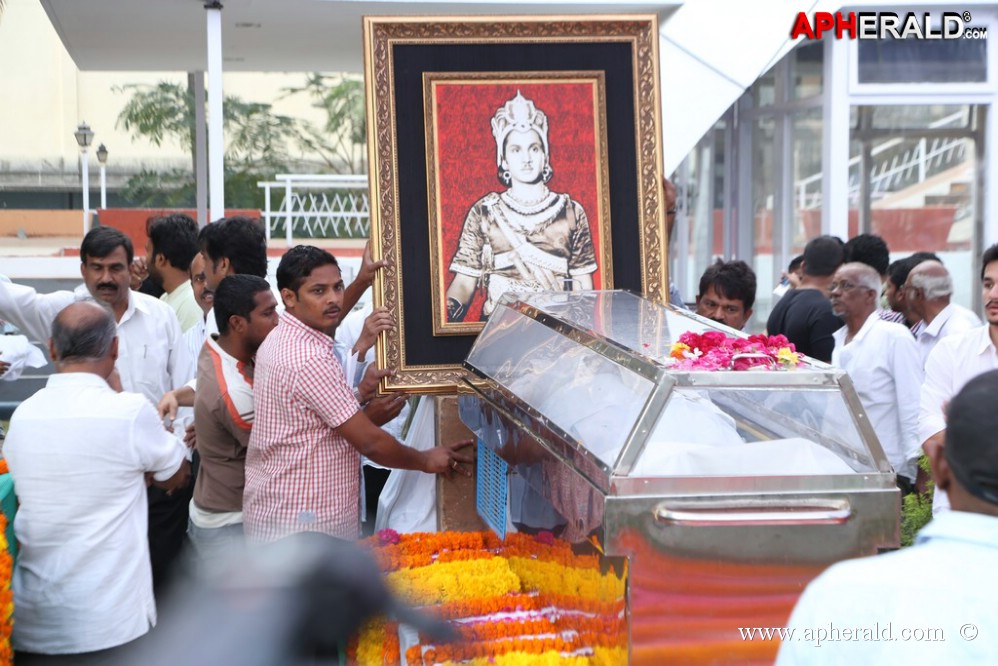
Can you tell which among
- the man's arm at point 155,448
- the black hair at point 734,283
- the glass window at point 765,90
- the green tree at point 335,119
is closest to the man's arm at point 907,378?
the black hair at point 734,283

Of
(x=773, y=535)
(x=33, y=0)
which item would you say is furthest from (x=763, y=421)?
(x=33, y=0)

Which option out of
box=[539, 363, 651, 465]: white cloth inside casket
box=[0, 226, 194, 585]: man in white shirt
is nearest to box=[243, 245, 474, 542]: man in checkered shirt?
box=[539, 363, 651, 465]: white cloth inside casket

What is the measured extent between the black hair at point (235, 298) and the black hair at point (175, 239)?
4.98 feet

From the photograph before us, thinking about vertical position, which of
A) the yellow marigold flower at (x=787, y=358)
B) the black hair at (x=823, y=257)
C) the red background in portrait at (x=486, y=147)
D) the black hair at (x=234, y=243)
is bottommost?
the yellow marigold flower at (x=787, y=358)

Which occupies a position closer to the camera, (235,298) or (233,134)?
(235,298)

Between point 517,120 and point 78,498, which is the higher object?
point 517,120

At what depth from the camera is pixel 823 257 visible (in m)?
6.04

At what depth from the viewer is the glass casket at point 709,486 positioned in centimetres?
265

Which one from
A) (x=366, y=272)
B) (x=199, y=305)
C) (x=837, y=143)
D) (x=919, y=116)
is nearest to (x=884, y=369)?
(x=366, y=272)

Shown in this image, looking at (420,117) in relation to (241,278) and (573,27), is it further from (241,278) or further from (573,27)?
(241,278)

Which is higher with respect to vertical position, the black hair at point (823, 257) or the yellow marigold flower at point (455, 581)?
the black hair at point (823, 257)

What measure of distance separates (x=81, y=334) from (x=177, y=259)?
236 cm

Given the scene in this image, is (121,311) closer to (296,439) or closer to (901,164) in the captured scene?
(296,439)

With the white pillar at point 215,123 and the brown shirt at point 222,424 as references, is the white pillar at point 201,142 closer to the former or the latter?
the white pillar at point 215,123
